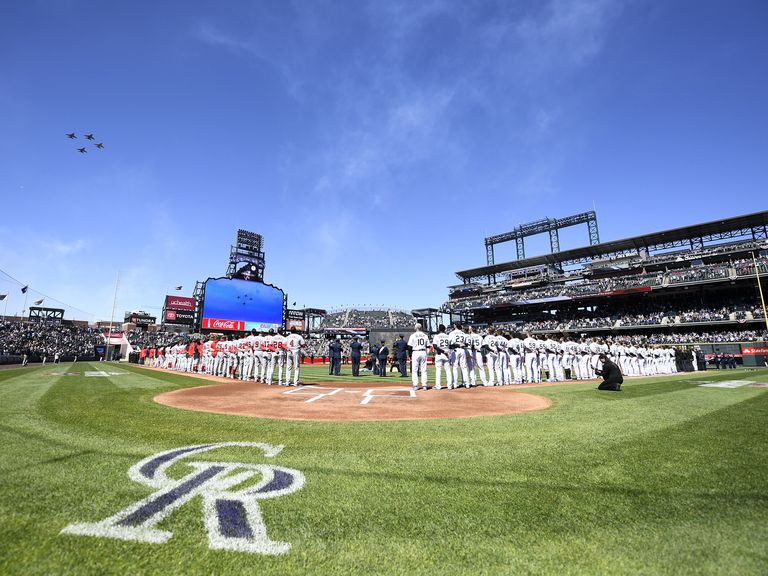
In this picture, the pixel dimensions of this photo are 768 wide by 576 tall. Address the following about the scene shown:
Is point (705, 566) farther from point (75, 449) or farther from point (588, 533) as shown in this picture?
point (75, 449)

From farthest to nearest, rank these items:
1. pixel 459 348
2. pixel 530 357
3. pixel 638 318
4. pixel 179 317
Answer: pixel 179 317 < pixel 638 318 < pixel 530 357 < pixel 459 348

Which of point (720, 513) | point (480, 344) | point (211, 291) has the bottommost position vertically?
point (720, 513)

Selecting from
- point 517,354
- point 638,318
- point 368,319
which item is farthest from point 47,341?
point 638,318

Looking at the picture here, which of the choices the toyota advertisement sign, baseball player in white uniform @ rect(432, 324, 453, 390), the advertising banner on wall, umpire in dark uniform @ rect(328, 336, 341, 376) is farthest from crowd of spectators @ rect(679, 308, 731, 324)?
the toyota advertisement sign

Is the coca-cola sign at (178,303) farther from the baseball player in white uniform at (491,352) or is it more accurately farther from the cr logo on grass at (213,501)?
the cr logo on grass at (213,501)

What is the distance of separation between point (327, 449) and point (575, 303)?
5503 cm

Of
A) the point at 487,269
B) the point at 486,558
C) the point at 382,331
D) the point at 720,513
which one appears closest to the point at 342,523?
the point at 486,558

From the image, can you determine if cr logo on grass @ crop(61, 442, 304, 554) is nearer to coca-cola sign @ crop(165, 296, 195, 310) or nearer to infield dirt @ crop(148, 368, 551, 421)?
infield dirt @ crop(148, 368, 551, 421)

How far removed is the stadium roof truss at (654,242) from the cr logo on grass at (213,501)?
2186 inches

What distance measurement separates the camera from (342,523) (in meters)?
2.32

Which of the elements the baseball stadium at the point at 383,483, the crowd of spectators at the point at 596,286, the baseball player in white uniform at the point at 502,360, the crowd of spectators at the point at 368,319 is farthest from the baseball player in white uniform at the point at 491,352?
the crowd of spectators at the point at 368,319

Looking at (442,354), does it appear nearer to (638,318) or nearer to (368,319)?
(638,318)

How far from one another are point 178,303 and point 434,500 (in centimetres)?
6991

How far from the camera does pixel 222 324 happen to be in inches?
1512
